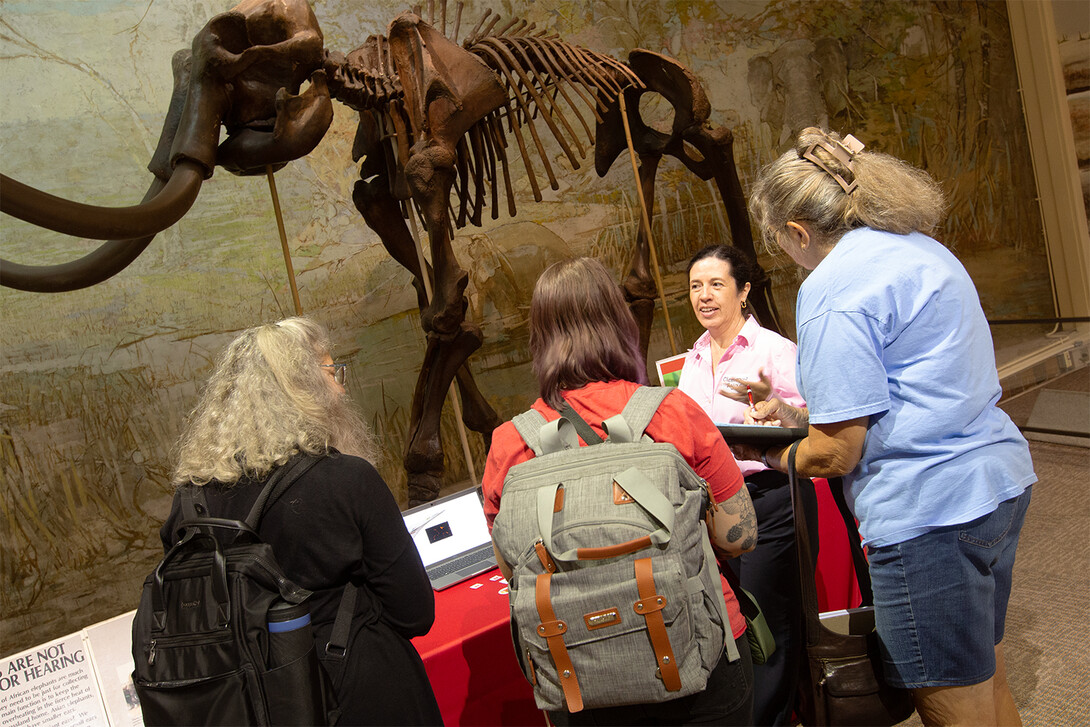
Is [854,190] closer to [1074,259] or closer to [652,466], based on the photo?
[652,466]

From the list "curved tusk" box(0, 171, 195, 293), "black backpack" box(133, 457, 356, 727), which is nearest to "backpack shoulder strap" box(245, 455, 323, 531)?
"black backpack" box(133, 457, 356, 727)

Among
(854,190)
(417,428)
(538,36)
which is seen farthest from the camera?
(538,36)

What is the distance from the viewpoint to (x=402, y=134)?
4.01 m

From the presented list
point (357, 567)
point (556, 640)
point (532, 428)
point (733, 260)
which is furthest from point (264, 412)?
point (733, 260)

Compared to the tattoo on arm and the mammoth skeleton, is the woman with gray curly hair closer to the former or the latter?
the tattoo on arm

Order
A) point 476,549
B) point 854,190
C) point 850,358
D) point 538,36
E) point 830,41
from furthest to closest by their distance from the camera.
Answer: point 830,41 < point 538,36 < point 476,549 < point 854,190 < point 850,358

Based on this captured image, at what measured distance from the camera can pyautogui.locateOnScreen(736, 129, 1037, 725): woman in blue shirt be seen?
176 cm

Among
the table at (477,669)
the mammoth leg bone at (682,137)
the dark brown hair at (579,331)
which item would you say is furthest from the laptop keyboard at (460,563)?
the mammoth leg bone at (682,137)

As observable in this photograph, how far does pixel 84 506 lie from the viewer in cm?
441

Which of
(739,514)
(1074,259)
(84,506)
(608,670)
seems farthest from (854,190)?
(1074,259)

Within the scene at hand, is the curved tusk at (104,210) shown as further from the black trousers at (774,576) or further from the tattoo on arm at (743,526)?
the black trousers at (774,576)

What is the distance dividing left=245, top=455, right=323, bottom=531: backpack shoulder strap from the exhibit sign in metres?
0.88

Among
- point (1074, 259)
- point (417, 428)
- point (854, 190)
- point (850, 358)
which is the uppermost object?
point (854, 190)

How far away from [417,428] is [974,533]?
9.18 feet
